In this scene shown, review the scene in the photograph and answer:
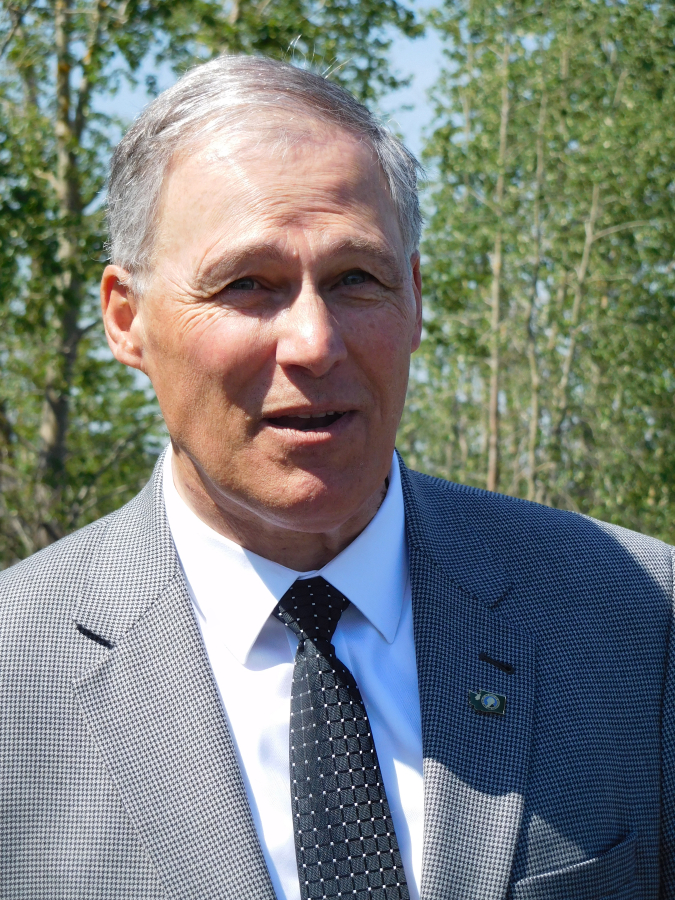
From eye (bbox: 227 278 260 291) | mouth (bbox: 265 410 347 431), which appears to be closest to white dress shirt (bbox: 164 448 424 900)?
mouth (bbox: 265 410 347 431)

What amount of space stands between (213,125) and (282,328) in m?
0.47

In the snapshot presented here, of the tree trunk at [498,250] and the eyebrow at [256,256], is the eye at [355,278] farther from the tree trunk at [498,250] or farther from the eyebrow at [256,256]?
the tree trunk at [498,250]

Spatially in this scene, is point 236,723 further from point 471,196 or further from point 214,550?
point 471,196

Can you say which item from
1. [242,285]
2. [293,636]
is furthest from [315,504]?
[242,285]

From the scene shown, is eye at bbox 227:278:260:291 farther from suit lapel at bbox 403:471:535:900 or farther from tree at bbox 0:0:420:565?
tree at bbox 0:0:420:565

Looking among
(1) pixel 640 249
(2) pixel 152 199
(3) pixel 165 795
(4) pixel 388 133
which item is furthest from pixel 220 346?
(1) pixel 640 249

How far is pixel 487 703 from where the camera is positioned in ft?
6.10

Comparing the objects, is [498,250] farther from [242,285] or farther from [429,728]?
[429,728]

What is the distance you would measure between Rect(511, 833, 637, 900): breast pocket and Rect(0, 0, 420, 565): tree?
5680mm

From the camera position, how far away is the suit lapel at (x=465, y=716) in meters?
1.71

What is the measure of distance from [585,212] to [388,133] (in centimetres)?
837

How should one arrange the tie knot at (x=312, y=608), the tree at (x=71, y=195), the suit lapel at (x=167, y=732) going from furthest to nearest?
the tree at (x=71, y=195) → the tie knot at (x=312, y=608) → the suit lapel at (x=167, y=732)

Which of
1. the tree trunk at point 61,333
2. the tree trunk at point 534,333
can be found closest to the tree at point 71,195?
the tree trunk at point 61,333

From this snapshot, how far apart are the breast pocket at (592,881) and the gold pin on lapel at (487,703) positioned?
30 centimetres
